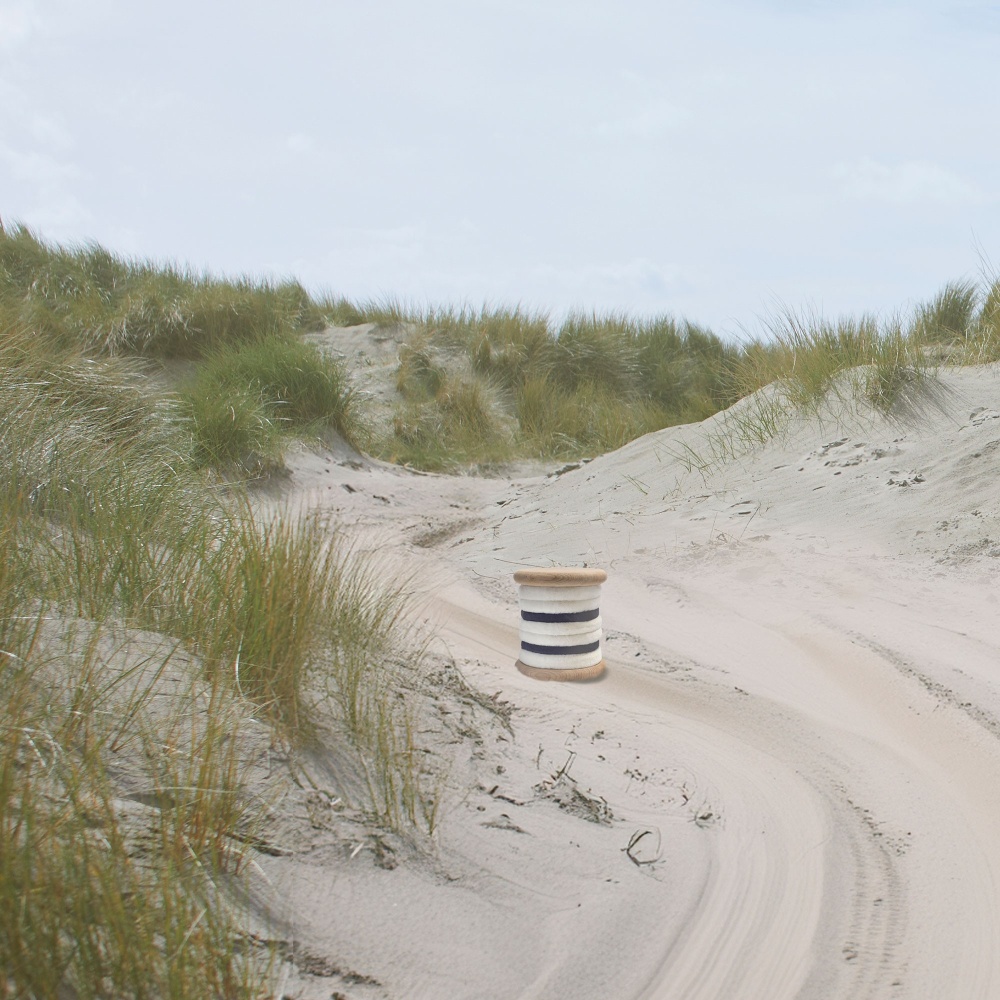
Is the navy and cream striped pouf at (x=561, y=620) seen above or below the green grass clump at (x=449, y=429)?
below

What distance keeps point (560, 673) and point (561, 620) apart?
241 mm

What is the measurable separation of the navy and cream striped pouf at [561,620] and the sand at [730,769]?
0.14 meters

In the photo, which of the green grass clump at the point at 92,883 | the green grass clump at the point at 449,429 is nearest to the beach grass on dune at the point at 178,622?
the green grass clump at the point at 92,883

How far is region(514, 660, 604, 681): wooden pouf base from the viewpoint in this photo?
4.50 m

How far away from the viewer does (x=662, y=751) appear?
3.74m

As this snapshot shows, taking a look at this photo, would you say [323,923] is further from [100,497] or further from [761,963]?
[100,497]

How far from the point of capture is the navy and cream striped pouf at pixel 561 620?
4.46 m

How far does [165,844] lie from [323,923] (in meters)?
0.47

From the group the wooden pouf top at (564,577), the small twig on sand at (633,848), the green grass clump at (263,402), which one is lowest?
the small twig on sand at (633,848)

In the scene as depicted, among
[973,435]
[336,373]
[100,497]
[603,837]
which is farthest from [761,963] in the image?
[336,373]

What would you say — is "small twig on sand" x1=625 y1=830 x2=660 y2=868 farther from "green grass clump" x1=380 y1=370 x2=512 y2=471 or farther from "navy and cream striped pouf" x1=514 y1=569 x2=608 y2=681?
"green grass clump" x1=380 y1=370 x2=512 y2=471

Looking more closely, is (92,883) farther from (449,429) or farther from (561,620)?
(449,429)

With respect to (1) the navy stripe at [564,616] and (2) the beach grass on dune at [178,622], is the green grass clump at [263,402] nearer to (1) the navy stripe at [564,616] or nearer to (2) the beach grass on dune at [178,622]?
(2) the beach grass on dune at [178,622]

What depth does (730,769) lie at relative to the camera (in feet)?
11.9
